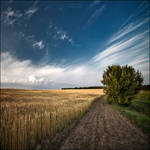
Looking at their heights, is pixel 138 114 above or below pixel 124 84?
below

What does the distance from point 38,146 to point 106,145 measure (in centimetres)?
288

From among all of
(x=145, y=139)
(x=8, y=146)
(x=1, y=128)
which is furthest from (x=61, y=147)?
(x=145, y=139)

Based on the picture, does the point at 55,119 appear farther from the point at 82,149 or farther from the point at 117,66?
the point at 117,66

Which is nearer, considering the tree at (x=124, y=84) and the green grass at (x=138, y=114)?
the green grass at (x=138, y=114)

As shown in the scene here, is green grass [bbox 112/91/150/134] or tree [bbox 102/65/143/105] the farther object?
tree [bbox 102/65/143/105]

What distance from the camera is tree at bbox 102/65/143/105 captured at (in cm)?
1495

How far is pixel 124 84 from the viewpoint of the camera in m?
15.2

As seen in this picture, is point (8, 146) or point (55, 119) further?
point (55, 119)

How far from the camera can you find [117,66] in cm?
A: 1722

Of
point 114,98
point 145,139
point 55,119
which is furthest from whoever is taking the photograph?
point 114,98

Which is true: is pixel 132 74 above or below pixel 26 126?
above

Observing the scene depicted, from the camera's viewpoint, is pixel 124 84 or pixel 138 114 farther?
pixel 124 84

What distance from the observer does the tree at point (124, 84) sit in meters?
14.9

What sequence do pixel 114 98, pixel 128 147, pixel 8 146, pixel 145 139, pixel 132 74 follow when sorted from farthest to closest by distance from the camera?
pixel 114 98, pixel 132 74, pixel 145 139, pixel 128 147, pixel 8 146
